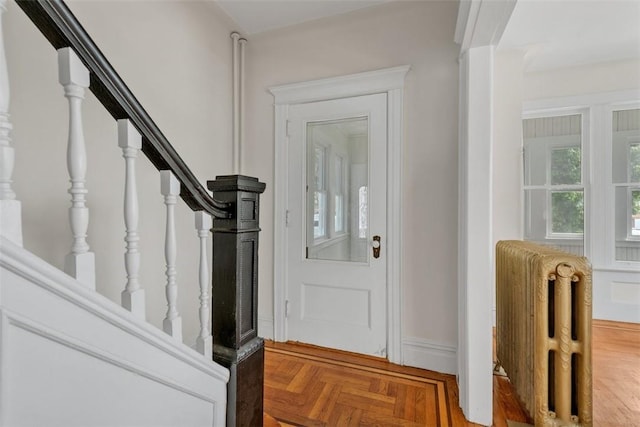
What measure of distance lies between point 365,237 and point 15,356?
196 centimetres

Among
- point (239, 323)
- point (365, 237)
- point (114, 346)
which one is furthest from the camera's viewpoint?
point (365, 237)

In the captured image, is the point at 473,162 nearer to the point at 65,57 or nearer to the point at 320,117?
the point at 320,117

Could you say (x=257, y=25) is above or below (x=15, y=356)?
above

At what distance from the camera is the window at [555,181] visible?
10.5 feet

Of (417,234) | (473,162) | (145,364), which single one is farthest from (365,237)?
(145,364)

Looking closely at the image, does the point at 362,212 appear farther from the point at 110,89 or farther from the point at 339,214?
the point at 110,89

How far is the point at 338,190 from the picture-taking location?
2.38m

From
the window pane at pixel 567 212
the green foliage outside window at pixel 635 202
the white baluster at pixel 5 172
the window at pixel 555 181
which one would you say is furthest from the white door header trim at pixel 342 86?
the green foliage outside window at pixel 635 202

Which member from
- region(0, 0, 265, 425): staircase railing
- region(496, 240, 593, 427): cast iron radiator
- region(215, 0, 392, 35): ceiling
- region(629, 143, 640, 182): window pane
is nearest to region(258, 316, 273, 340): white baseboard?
region(0, 0, 265, 425): staircase railing

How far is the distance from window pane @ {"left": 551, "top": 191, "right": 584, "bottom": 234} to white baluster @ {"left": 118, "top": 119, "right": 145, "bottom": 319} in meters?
3.97

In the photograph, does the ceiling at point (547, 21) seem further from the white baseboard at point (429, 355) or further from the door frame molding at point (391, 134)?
the white baseboard at point (429, 355)

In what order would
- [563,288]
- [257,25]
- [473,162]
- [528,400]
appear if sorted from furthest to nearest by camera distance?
[257,25] < [473,162] < [528,400] < [563,288]

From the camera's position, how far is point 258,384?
120cm

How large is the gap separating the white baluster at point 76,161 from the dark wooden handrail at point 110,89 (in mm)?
27
